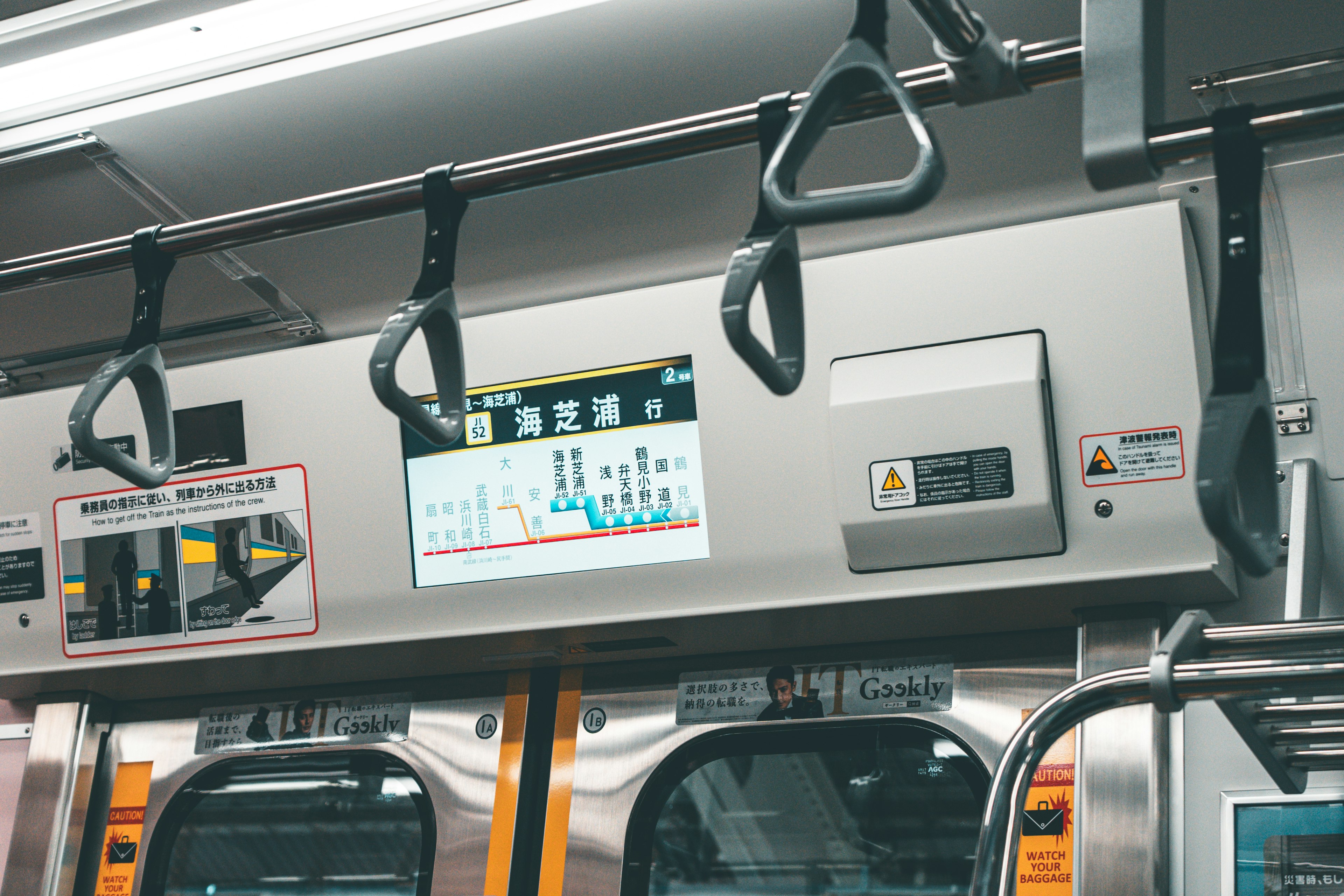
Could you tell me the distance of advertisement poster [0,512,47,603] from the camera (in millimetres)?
2865

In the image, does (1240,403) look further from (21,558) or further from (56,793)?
(56,793)

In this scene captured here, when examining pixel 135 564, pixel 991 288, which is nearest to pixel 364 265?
pixel 135 564

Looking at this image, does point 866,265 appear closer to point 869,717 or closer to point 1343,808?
point 869,717

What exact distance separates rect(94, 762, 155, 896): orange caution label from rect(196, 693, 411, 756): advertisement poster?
6.9 inches

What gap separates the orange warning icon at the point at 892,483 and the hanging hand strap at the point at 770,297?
1.04 m

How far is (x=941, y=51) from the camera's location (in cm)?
117

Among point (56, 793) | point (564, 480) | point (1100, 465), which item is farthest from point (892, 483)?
point (56, 793)

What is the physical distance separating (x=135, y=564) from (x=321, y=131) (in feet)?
3.72

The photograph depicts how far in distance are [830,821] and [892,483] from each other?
2.77 feet

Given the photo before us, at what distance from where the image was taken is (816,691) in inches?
102

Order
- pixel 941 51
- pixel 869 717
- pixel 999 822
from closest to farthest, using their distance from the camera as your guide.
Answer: pixel 941 51 < pixel 999 822 < pixel 869 717

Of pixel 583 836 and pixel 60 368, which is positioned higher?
pixel 60 368

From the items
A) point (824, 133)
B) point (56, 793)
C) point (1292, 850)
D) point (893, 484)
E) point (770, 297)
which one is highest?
point (824, 133)

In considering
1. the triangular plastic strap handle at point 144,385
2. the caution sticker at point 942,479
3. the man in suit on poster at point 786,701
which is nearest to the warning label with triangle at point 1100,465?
the caution sticker at point 942,479
